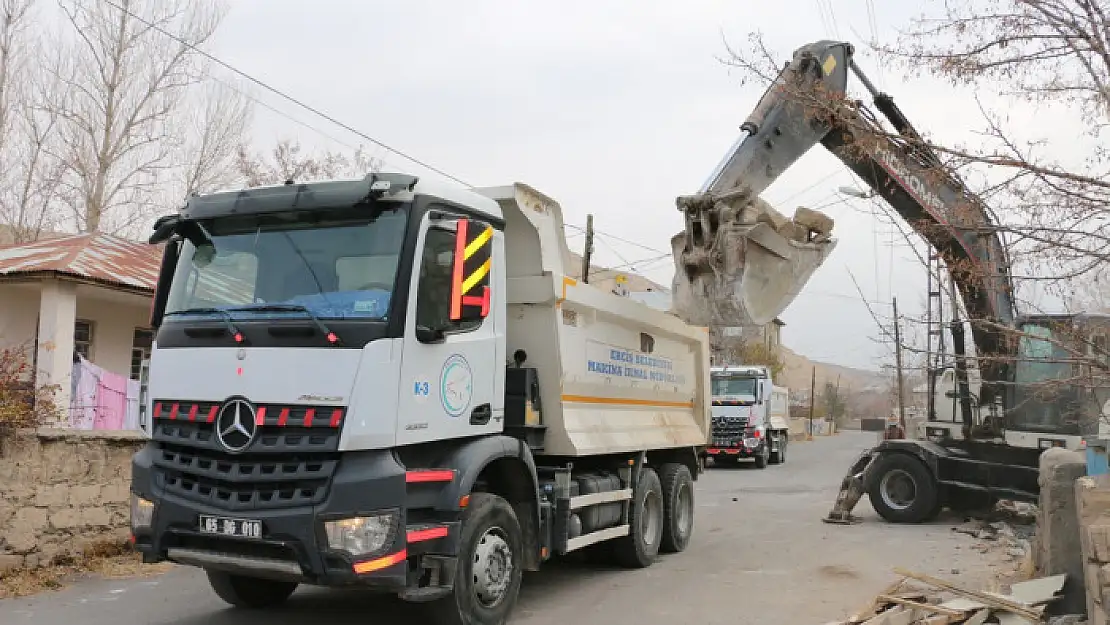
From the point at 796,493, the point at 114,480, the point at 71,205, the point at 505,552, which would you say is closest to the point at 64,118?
the point at 71,205

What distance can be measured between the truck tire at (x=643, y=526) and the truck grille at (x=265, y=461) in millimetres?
4283

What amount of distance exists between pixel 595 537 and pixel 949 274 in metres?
3.77

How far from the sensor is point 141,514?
18.0 ft

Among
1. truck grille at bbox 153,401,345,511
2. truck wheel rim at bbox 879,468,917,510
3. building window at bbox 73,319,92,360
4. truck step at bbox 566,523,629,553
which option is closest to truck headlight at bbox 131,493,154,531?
truck grille at bbox 153,401,345,511

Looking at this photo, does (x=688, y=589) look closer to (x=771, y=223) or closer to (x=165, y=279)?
(x=771, y=223)

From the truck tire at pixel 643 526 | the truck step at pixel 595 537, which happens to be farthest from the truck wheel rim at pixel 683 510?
the truck step at pixel 595 537

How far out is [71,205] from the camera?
25.1m

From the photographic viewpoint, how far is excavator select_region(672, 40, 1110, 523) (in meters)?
6.27

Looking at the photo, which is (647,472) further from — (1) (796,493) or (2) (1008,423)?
(1) (796,493)

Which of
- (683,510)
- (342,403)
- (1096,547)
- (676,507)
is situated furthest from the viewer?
(683,510)

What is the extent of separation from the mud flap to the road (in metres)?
0.48

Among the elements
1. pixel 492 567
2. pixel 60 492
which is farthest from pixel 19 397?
pixel 492 567

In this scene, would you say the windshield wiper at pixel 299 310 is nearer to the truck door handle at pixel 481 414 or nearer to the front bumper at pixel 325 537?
the front bumper at pixel 325 537

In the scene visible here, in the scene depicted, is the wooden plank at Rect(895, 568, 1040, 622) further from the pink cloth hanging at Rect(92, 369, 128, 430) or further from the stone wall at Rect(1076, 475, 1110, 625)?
the pink cloth hanging at Rect(92, 369, 128, 430)
